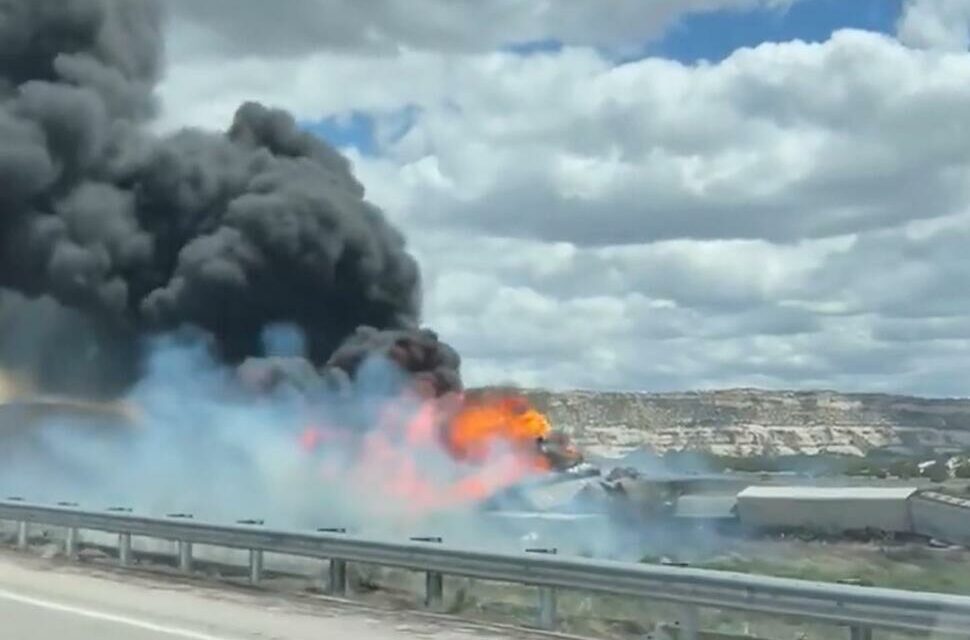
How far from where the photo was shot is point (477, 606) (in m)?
15.8

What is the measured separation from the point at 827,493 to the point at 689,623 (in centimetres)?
1569

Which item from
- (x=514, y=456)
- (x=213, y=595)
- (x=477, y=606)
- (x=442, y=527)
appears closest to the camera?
(x=477, y=606)

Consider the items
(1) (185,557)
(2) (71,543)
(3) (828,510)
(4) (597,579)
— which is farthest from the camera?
(3) (828,510)

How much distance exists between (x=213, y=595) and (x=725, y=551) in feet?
28.2

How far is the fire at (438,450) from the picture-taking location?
35688 millimetres

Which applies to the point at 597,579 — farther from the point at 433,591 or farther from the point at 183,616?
the point at 183,616

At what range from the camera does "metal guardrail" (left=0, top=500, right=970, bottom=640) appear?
11.2 m

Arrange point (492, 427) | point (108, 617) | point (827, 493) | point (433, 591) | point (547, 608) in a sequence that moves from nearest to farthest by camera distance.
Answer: point (547, 608), point (108, 617), point (433, 591), point (827, 493), point (492, 427)

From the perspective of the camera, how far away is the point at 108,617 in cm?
1484

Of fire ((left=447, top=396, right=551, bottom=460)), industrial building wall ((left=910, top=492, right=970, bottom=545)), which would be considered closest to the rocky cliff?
fire ((left=447, top=396, right=551, bottom=460))

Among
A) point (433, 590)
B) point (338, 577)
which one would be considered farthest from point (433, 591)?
point (338, 577)

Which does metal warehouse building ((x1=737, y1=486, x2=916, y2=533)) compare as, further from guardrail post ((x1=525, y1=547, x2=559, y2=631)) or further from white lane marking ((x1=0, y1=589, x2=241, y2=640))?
white lane marking ((x1=0, y1=589, x2=241, y2=640))

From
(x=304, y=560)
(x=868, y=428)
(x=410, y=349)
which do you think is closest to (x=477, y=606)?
(x=304, y=560)

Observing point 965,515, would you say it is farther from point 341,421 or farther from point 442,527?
point 341,421
